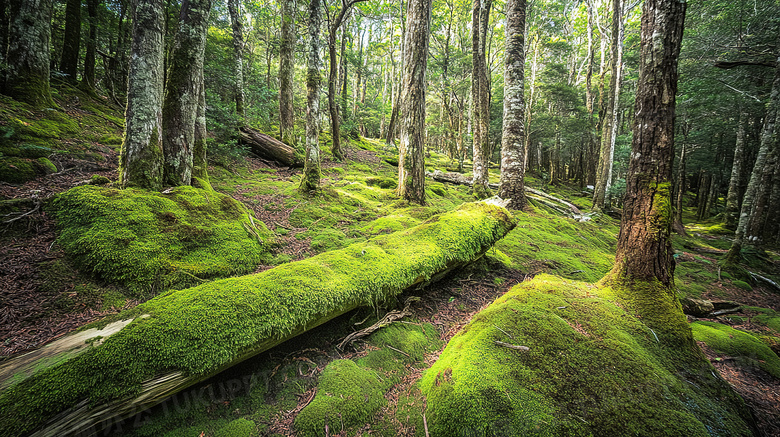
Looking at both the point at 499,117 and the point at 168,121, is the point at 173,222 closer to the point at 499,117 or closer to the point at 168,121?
the point at 168,121

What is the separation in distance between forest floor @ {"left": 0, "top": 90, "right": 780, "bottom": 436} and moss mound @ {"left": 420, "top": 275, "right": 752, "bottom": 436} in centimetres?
43

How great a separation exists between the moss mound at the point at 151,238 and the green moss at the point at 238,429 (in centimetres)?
200

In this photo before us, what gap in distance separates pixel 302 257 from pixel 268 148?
23.3 feet

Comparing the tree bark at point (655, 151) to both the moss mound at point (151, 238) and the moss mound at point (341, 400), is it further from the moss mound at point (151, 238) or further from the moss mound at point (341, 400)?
the moss mound at point (151, 238)

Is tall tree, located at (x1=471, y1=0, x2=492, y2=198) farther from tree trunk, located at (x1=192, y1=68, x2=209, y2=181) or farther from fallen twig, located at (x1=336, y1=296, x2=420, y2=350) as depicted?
tree trunk, located at (x1=192, y1=68, x2=209, y2=181)

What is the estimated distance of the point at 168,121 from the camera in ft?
16.6

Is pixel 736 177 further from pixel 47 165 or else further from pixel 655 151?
pixel 47 165

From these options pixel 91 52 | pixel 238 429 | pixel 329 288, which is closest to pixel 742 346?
pixel 329 288

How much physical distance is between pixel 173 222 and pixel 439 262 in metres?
4.04

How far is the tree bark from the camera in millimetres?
2840

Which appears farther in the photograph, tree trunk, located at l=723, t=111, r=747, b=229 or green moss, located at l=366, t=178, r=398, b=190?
tree trunk, located at l=723, t=111, r=747, b=229

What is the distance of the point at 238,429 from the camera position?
1.99 meters

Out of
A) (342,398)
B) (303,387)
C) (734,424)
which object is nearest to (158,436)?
(303,387)

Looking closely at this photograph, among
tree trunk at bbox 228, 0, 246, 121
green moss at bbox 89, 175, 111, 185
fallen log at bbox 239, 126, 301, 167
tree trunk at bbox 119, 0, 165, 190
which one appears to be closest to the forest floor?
Answer: green moss at bbox 89, 175, 111, 185
